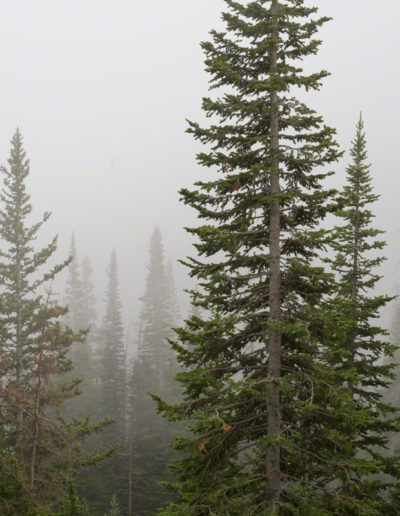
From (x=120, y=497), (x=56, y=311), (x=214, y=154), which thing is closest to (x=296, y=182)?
(x=214, y=154)

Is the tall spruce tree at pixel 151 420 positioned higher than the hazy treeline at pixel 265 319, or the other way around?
the hazy treeline at pixel 265 319

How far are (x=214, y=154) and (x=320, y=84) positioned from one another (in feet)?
8.82

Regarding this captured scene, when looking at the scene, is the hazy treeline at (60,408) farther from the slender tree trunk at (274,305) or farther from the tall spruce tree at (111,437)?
the slender tree trunk at (274,305)

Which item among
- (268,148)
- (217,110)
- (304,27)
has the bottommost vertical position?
(268,148)

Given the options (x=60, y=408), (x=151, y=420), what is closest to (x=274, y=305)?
(x=60, y=408)

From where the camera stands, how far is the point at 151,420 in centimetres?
3466

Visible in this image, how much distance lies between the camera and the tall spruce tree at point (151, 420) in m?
25.6

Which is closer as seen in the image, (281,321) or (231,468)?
(281,321)

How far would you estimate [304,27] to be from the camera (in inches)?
323

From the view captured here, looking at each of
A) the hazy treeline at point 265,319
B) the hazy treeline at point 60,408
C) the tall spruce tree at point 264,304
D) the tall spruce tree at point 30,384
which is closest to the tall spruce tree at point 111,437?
the hazy treeline at point 60,408

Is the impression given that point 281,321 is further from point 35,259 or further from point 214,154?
point 35,259

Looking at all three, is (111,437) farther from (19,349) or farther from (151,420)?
(19,349)

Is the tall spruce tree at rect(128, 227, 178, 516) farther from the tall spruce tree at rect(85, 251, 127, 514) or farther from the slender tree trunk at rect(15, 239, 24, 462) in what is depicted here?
the slender tree trunk at rect(15, 239, 24, 462)

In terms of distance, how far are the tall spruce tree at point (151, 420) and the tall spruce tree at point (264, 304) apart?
8.77m
